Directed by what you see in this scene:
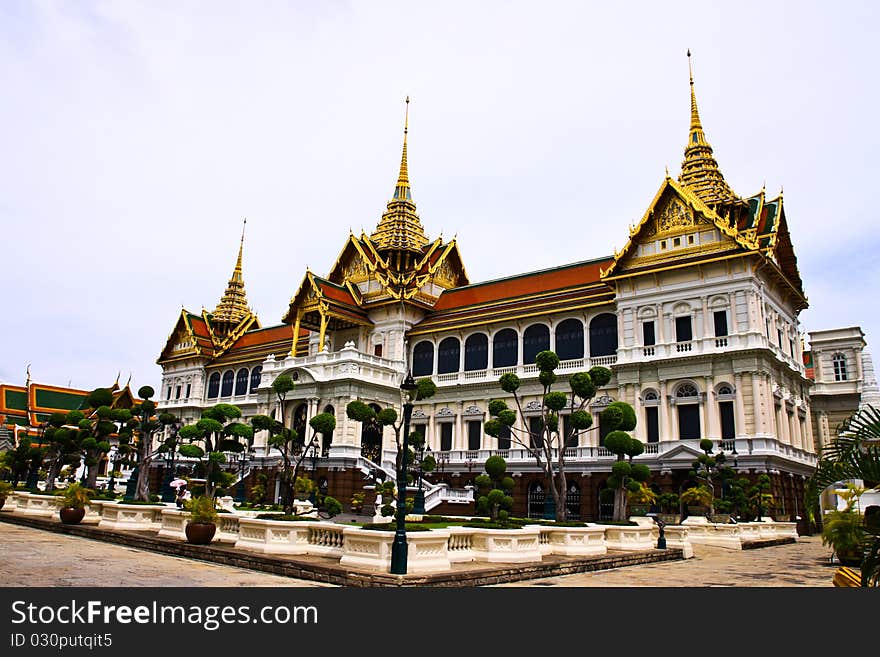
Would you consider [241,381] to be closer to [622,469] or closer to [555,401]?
[555,401]

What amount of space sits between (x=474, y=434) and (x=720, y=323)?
1415 cm

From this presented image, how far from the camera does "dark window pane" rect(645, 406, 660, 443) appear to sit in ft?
108

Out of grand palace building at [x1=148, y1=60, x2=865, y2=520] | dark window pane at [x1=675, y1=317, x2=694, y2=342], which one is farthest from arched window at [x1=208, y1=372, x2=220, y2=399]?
dark window pane at [x1=675, y1=317, x2=694, y2=342]

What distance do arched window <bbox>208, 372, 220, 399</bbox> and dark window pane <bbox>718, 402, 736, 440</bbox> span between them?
3843cm

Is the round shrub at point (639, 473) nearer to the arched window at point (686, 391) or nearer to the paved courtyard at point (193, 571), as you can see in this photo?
the paved courtyard at point (193, 571)

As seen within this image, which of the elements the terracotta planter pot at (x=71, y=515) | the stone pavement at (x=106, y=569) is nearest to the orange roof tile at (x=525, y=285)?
the terracotta planter pot at (x=71, y=515)

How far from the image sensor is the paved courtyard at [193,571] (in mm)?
12008

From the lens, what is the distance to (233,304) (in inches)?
2502

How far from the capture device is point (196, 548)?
15.9 metres

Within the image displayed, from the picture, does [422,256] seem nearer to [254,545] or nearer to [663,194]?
[663,194]
